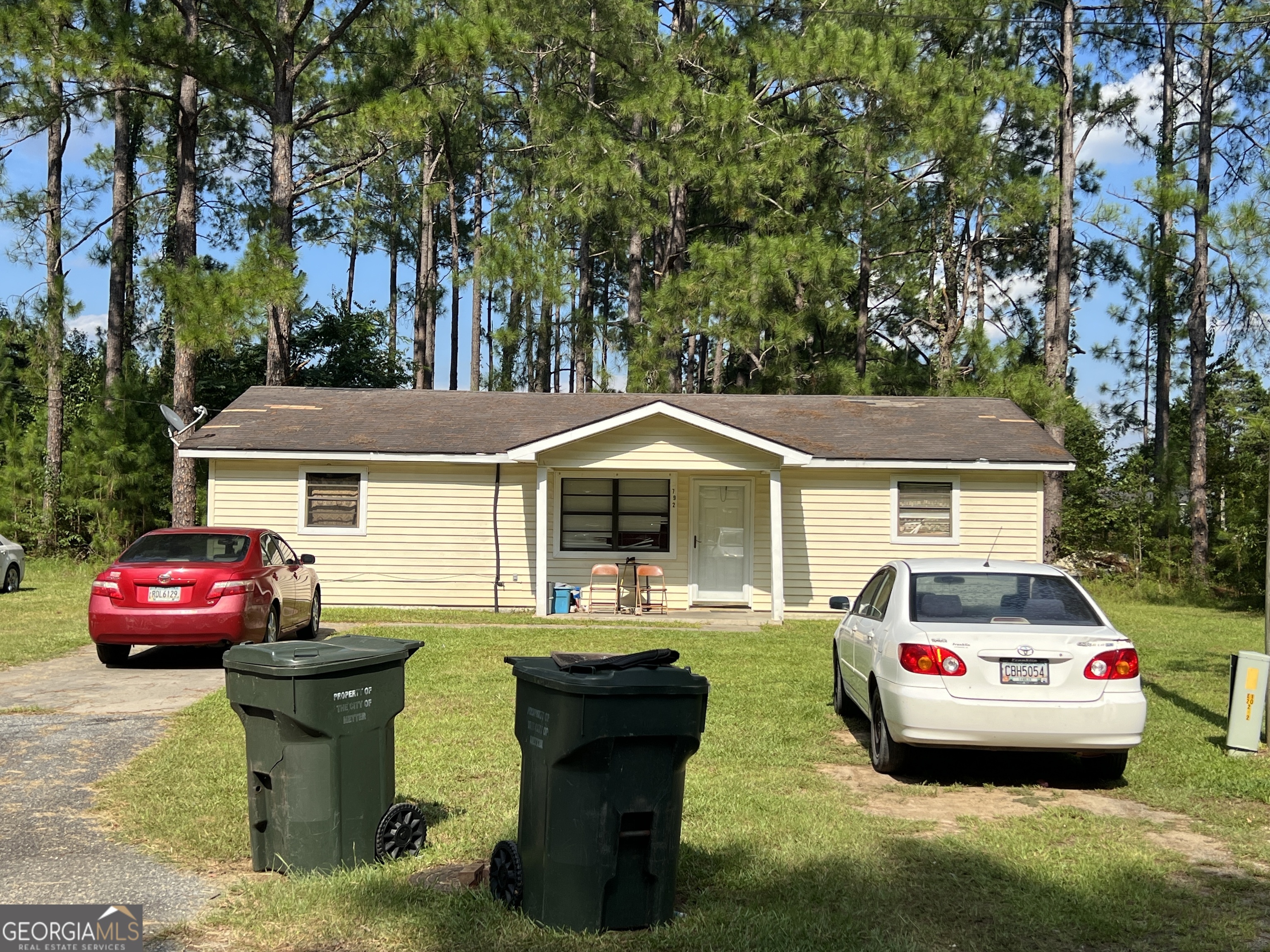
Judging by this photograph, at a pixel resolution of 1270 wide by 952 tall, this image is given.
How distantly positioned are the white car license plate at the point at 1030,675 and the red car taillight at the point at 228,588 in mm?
7976

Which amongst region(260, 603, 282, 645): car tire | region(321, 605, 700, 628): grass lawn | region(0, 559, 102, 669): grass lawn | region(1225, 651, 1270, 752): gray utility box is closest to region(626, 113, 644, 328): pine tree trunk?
region(321, 605, 700, 628): grass lawn

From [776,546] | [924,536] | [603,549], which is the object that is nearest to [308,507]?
[603,549]

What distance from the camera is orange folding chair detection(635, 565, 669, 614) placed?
1888 centimetres

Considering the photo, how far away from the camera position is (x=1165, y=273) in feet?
101

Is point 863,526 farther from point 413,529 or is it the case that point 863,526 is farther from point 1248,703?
point 1248,703

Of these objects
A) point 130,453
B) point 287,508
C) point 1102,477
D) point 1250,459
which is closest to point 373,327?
point 130,453

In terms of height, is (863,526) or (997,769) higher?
(863,526)

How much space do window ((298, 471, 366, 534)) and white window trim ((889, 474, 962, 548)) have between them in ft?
29.0

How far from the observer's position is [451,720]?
364 inches

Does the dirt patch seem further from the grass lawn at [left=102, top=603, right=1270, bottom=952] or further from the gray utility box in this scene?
the gray utility box

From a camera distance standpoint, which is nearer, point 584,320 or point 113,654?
point 113,654

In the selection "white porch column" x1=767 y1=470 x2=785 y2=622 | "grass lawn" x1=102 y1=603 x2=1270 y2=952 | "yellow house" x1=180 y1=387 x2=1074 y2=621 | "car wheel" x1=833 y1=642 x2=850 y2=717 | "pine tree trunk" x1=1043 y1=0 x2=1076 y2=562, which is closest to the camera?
"grass lawn" x1=102 y1=603 x2=1270 y2=952

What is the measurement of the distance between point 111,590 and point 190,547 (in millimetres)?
936

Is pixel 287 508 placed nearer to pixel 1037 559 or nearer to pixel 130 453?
pixel 130 453
